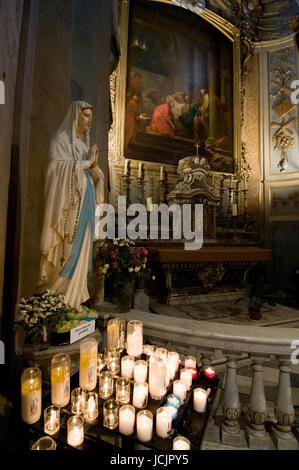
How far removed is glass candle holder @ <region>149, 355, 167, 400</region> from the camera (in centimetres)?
152

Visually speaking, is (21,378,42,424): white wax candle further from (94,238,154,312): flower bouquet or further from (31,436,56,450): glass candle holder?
(94,238,154,312): flower bouquet

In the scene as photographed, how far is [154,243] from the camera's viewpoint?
525 centimetres

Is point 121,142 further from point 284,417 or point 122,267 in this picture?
point 284,417

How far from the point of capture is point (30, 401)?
4.39 ft

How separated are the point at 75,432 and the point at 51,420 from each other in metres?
0.20

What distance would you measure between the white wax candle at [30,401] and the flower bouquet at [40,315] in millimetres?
422

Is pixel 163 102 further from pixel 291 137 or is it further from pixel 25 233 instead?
pixel 25 233

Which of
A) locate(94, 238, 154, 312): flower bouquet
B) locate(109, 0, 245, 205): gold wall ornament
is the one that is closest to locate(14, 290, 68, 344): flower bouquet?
locate(94, 238, 154, 312): flower bouquet

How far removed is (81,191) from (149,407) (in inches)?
65.0

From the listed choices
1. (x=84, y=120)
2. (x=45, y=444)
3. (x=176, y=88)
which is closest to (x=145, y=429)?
(x=45, y=444)

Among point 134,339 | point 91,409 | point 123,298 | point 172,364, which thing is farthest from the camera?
point 123,298

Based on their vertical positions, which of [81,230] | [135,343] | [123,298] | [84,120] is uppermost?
[84,120]

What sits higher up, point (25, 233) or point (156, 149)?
point (156, 149)
